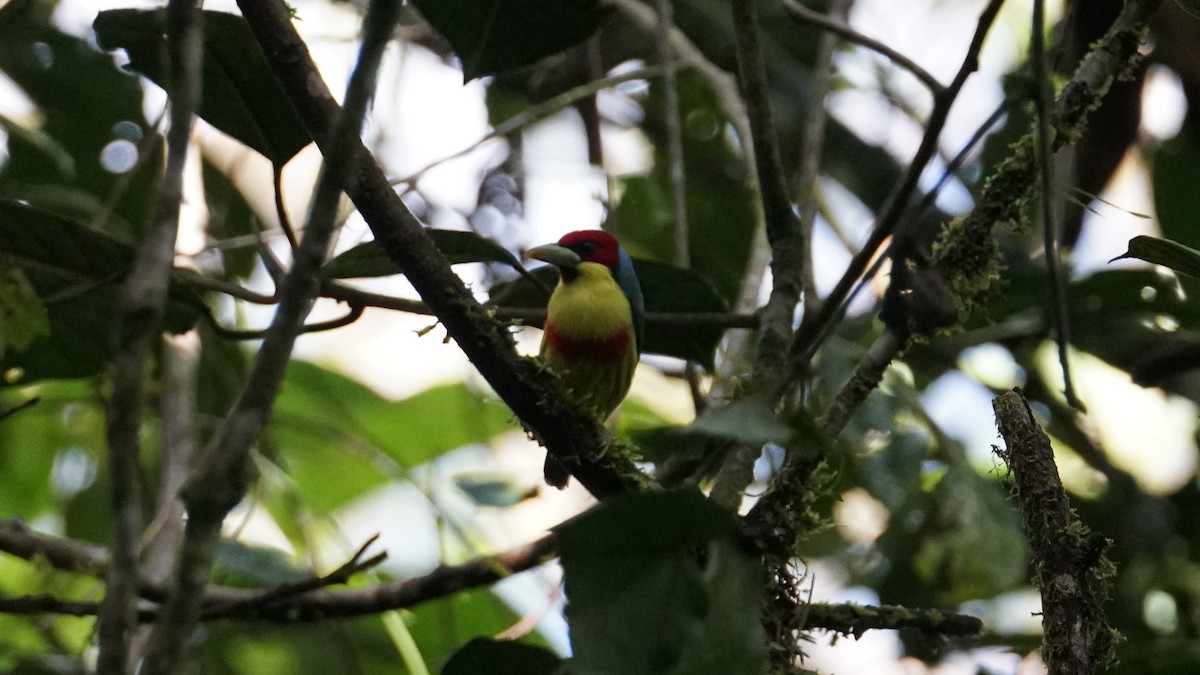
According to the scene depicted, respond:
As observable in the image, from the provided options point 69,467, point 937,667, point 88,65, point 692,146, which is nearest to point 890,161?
point 692,146

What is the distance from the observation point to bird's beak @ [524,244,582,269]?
3.22 m

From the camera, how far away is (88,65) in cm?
392

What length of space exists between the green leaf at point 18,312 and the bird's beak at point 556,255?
1358mm

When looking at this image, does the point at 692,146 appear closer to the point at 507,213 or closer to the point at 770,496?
the point at 507,213

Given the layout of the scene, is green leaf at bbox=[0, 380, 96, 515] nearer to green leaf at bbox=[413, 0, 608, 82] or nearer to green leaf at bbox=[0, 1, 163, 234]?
green leaf at bbox=[0, 1, 163, 234]

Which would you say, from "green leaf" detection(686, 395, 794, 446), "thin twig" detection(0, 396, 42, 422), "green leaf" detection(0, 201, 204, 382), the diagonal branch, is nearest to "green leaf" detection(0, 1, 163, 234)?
"green leaf" detection(0, 201, 204, 382)

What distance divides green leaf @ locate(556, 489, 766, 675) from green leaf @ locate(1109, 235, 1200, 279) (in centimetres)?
74

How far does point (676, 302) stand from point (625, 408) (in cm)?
187

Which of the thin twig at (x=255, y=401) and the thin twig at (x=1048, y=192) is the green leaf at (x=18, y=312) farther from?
the thin twig at (x=1048, y=192)

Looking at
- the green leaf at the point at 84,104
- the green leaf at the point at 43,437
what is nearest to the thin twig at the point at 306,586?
the green leaf at the point at 43,437

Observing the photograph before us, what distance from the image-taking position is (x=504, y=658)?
1.84 m

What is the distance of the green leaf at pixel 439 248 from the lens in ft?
7.08

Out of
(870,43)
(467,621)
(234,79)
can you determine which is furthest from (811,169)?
(467,621)

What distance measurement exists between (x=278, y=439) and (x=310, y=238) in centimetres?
365
